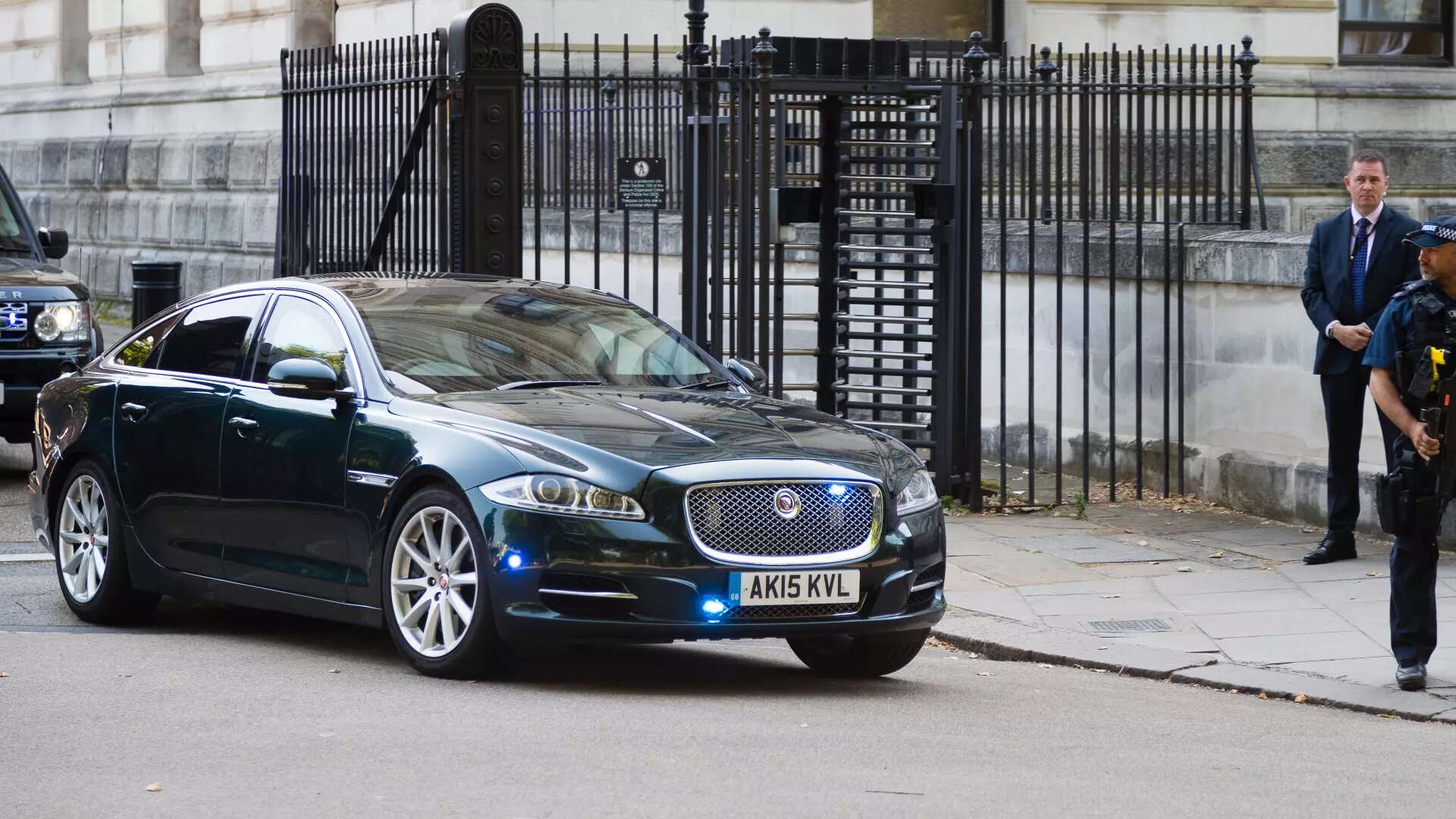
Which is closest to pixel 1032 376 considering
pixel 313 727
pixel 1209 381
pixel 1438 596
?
pixel 1209 381

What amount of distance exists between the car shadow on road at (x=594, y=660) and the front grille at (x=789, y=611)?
0.35 metres

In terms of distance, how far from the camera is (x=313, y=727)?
6.75m

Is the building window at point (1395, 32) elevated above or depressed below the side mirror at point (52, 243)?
above

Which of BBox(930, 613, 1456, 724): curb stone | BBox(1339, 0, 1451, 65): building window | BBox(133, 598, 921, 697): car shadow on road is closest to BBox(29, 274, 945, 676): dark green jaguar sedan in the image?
BBox(133, 598, 921, 697): car shadow on road

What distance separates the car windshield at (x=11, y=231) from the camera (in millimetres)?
14734

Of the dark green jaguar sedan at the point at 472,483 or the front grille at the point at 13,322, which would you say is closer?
the dark green jaguar sedan at the point at 472,483

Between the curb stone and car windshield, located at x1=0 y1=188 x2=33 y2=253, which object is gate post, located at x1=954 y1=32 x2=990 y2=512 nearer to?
the curb stone

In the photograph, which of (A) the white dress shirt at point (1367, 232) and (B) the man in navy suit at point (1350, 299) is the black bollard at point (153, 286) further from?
(A) the white dress shirt at point (1367, 232)

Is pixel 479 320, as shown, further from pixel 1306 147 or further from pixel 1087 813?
pixel 1306 147

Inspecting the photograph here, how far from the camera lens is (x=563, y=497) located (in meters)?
7.28

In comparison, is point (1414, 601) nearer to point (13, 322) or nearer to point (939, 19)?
point (13, 322)

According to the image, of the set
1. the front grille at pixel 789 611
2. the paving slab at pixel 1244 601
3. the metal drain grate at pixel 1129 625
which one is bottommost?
the metal drain grate at pixel 1129 625

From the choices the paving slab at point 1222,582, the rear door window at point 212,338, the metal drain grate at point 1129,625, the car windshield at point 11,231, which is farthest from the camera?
the car windshield at point 11,231

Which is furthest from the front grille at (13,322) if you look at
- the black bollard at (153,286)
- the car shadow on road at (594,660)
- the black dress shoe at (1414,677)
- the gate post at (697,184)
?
the black dress shoe at (1414,677)
